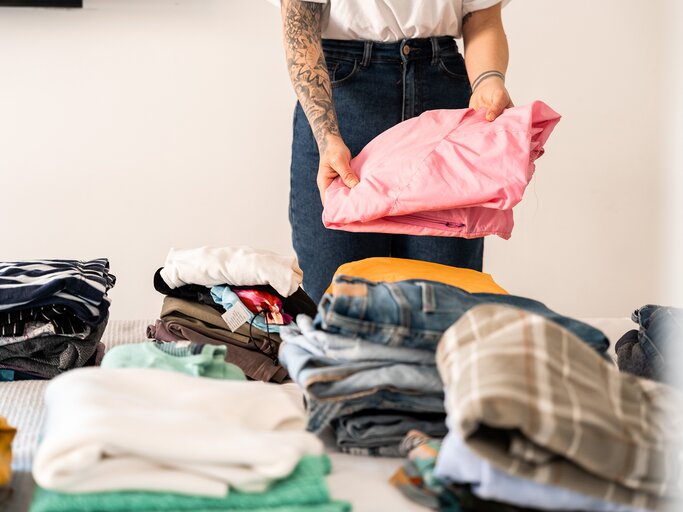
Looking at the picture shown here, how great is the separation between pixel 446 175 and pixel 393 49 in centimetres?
46

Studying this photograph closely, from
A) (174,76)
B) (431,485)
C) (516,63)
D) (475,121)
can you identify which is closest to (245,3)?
(174,76)

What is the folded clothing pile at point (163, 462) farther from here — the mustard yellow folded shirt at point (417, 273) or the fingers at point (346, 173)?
the fingers at point (346, 173)

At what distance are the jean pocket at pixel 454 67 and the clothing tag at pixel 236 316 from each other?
25.7 inches

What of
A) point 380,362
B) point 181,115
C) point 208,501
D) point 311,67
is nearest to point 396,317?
point 380,362

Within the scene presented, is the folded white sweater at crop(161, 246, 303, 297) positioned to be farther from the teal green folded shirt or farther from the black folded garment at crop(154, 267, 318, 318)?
the teal green folded shirt

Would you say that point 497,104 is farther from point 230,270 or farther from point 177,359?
point 177,359

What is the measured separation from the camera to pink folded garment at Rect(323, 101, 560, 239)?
4.17 feet

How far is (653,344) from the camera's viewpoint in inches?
45.6

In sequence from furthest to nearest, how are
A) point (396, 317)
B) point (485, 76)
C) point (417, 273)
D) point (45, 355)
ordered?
point (485, 76) → point (45, 355) → point (417, 273) → point (396, 317)

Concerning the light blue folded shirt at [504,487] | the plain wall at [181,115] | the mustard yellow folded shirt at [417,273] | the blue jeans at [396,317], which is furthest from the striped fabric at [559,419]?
the plain wall at [181,115]

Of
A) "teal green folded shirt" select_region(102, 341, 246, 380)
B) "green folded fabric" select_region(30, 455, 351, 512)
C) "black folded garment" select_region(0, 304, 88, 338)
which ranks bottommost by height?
"green folded fabric" select_region(30, 455, 351, 512)

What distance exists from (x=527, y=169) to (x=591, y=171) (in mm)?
1856

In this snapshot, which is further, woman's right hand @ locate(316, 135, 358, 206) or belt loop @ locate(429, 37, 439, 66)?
belt loop @ locate(429, 37, 439, 66)

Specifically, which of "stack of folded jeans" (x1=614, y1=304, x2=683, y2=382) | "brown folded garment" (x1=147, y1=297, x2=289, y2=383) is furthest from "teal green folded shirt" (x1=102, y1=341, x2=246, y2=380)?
"stack of folded jeans" (x1=614, y1=304, x2=683, y2=382)
